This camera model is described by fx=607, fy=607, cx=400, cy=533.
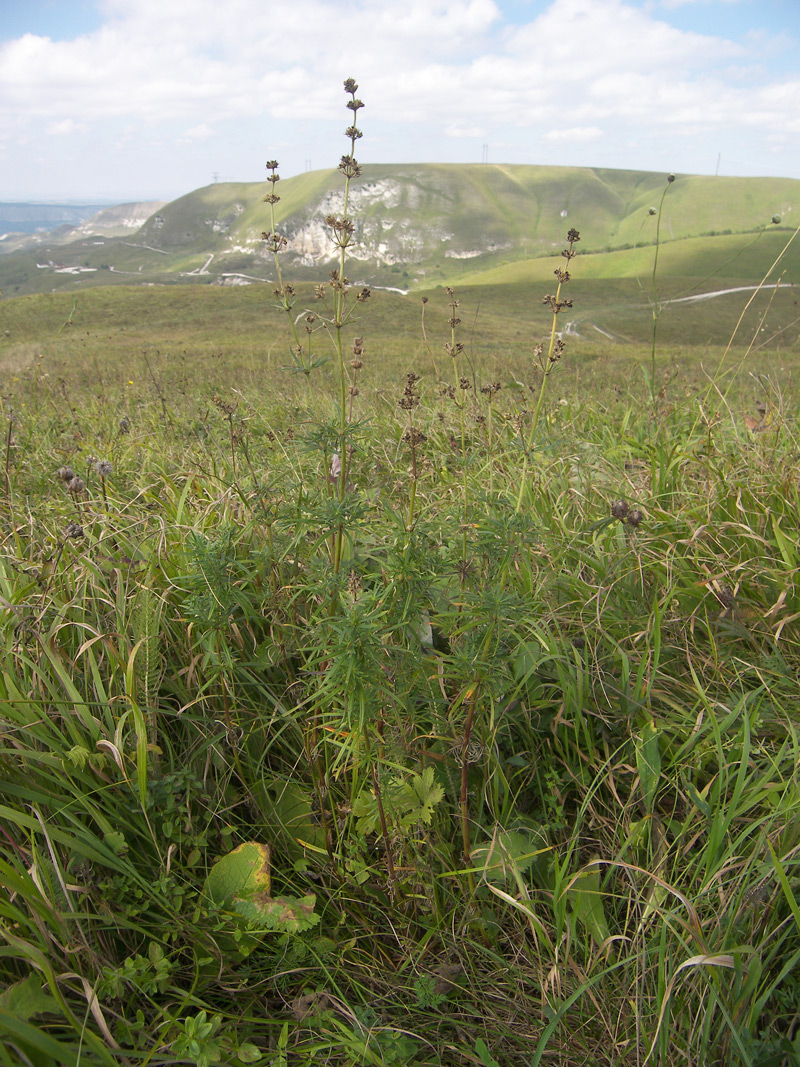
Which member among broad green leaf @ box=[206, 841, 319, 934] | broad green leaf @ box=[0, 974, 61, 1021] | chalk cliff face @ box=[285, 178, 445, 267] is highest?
chalk cliff face @ box=[285, 178, 445, 267]

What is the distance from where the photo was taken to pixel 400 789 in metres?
1.77

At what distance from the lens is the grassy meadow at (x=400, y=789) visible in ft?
4.69

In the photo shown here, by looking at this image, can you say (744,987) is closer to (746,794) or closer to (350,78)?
(746,794)

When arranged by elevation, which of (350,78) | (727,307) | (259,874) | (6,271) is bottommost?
(259,874)

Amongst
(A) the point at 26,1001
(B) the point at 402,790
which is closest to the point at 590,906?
(B) the point at 402,790

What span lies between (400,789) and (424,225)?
197 metres

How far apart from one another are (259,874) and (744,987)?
123cm

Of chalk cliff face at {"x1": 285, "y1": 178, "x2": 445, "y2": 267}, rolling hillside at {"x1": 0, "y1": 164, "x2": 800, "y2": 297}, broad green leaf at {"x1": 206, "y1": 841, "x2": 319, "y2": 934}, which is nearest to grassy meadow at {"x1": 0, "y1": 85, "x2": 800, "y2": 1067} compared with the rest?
broad green leaf at {"x1": 206, "y1": 841, "x2": 319, "y2": 934}

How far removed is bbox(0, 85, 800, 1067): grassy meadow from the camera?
4.69ft

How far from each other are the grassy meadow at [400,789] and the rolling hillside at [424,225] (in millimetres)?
127433

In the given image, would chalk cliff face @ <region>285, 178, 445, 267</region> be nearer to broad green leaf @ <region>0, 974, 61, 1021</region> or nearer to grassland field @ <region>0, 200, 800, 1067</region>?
grassland field @ <region>0, 200, 800, 1067</region>

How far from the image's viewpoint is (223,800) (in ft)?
6.39

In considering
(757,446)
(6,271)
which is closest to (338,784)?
A: (757,446)

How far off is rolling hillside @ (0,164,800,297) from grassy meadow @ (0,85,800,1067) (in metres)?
127
